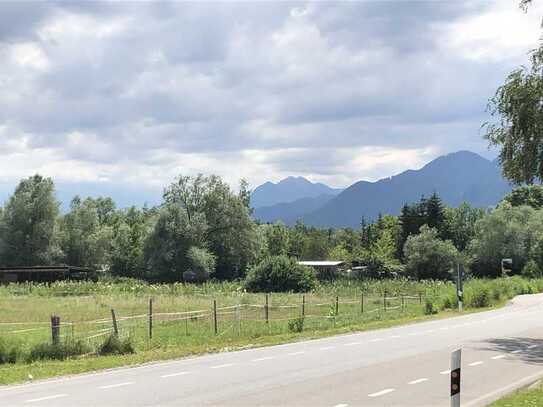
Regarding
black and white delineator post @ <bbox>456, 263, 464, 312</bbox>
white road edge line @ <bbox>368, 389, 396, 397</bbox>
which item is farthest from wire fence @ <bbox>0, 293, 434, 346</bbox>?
white road edge line @ <bbox>368, 389, 396, 397</bbox>

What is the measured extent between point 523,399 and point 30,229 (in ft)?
305

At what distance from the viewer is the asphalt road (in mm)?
11641

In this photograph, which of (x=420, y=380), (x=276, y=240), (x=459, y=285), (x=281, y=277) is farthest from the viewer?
(x=276, y=240)

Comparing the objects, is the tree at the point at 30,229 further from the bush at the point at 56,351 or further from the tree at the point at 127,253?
the bush at the point at 56,351

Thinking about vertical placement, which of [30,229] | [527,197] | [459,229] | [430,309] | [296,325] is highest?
[527,197]

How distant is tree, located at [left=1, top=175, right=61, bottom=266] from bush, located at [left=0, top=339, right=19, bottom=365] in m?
79.5

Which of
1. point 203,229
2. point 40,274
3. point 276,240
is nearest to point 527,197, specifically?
point 276,240

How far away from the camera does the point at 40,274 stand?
85938 mm

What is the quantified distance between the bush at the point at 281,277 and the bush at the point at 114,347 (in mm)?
52078

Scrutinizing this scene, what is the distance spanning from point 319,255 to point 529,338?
15119cm

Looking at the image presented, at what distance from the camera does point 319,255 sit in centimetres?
17388

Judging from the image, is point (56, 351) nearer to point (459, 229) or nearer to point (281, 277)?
point (281, 277)

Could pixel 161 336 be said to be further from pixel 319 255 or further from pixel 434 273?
pixel 319 255

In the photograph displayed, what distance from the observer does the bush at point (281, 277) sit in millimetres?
72375
